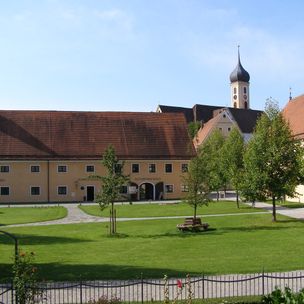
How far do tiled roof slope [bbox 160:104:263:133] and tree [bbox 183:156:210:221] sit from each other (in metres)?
60.9

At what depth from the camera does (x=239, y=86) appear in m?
118

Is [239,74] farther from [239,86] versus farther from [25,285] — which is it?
[25,285]

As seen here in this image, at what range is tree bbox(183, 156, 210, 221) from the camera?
115 ft

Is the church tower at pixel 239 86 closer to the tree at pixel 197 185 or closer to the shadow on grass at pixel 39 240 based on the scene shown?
the tree at pixel 197 185

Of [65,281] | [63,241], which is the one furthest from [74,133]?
[65,281]

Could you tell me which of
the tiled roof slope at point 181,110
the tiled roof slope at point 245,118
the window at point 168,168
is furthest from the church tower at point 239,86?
the window at point 168,168

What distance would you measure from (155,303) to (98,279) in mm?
3828

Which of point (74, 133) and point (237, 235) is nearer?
point (237, 235)

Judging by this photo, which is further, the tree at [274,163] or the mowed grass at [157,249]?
the tree at [274,163]

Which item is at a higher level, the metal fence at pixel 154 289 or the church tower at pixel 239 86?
the church tower at pixel 239 86

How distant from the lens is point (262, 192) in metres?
35.1

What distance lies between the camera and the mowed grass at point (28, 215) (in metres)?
39.6

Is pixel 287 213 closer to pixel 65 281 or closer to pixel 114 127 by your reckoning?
pixel 65 281

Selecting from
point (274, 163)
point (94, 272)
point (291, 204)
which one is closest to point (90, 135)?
point (291, 204)
